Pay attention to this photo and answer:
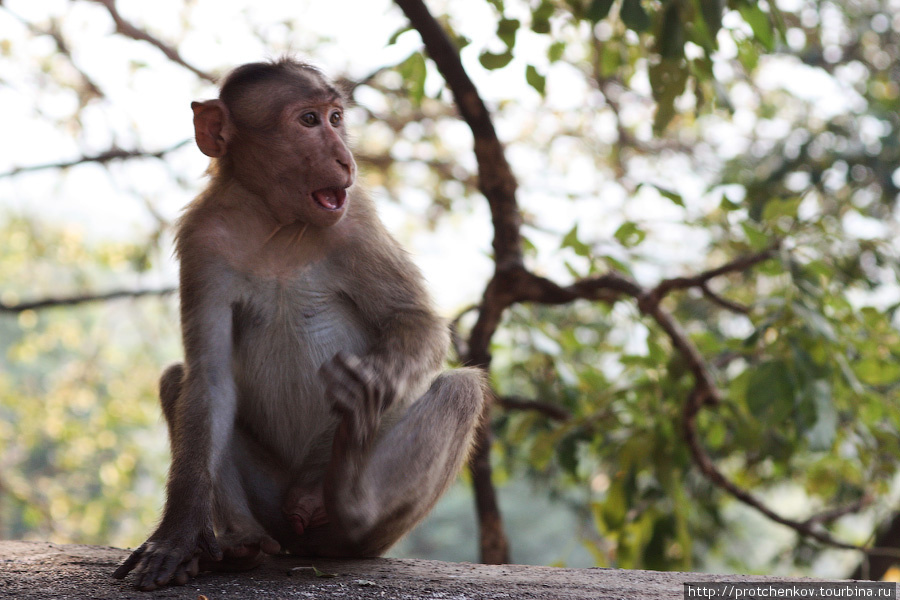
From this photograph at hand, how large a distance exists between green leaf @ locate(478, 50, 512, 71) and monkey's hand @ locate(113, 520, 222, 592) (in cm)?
191

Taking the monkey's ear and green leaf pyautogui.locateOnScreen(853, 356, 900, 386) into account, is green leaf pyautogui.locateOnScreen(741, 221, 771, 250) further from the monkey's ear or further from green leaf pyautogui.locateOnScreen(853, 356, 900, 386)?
the monkey's ear

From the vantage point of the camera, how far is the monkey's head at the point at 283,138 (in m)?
2.64

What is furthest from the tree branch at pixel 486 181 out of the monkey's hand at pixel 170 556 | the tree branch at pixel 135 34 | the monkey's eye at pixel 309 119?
the tree branch at pixel 135 34

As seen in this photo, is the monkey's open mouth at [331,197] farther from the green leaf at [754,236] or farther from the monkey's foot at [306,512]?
the green leaf at [754,236]

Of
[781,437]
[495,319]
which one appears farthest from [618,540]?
[495,319]

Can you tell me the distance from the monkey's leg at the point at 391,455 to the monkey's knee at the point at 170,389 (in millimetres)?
712

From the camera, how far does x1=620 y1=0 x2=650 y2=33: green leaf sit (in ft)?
8.20

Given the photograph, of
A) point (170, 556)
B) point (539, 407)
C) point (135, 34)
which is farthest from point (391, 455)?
point (135, 34)

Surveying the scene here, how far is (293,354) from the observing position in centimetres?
263

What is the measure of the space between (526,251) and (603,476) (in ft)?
8.49

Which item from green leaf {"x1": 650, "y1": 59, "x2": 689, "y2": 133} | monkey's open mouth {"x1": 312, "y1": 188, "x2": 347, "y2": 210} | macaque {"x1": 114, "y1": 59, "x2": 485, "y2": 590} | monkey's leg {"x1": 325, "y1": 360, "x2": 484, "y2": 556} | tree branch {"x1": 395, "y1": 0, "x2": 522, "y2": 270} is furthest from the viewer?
tree branch {"x1": 395, "y1": 0, "x2": 522, "y2": 270}

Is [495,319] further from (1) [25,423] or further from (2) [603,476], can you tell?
(1) [25,423]

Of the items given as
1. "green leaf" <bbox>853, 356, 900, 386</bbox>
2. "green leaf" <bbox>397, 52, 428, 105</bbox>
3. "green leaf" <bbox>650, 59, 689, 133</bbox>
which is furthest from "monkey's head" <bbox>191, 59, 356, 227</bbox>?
"green leaf" <bbox>853, 356, 900, 386</bbox>

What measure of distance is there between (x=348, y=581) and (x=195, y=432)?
635 mm
